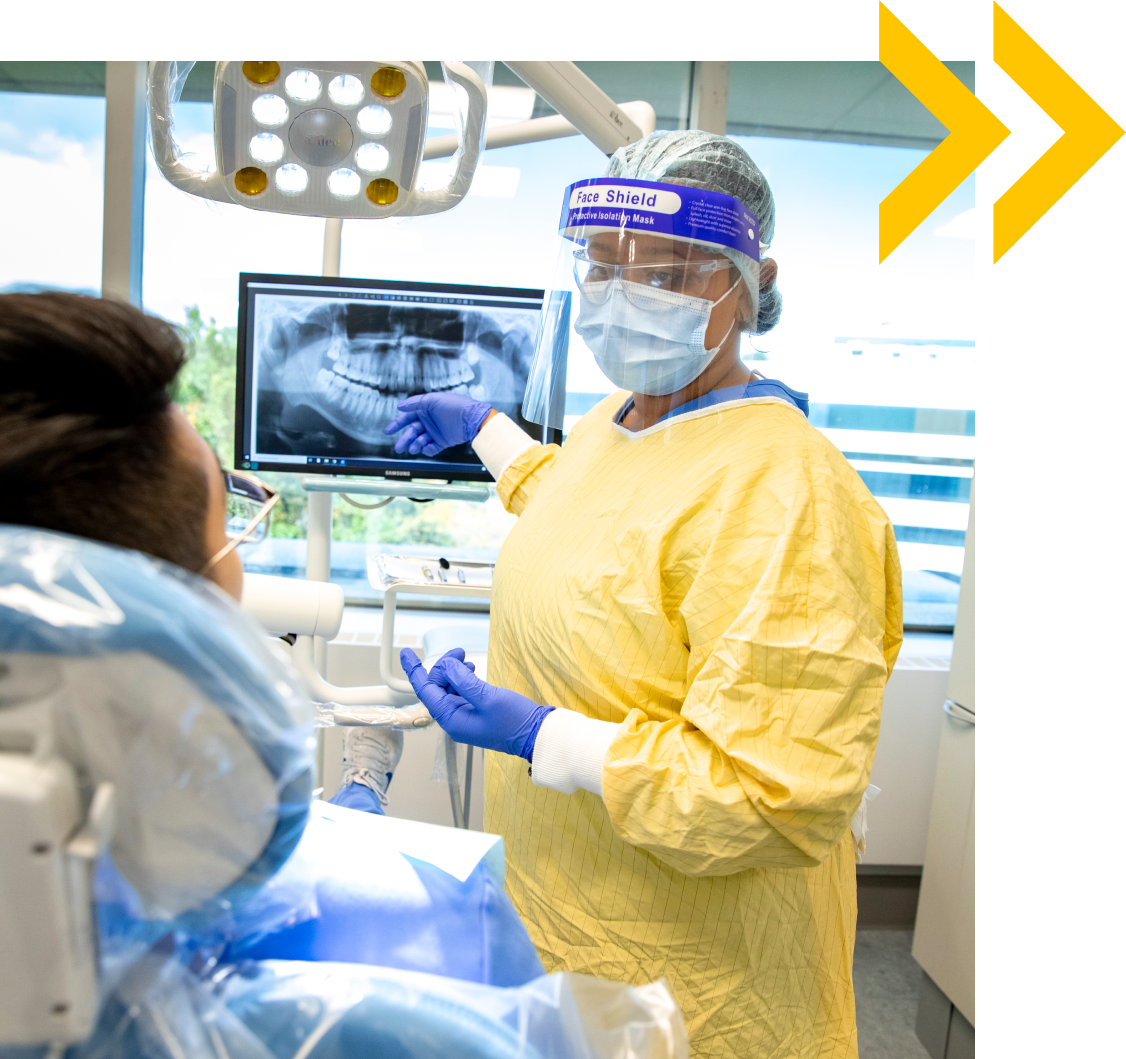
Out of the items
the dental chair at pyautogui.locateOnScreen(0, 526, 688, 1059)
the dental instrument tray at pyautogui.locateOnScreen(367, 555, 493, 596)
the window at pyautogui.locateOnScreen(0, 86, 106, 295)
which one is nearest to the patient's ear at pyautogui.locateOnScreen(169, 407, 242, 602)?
the dental chair at pyautogui.locateOnScreen(0, 526, 688, 1059)

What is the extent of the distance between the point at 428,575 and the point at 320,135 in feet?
2.92

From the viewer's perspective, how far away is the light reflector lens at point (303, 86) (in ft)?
3.20

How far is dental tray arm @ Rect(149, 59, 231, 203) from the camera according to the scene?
1010 mm

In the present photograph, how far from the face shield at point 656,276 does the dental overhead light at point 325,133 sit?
187mm

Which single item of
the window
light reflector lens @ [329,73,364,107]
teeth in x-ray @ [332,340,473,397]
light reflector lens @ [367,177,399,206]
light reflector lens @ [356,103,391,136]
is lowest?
teeth in x-ray @ [332,340,473,397]

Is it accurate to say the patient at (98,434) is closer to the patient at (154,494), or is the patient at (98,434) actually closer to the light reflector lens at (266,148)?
the patient at (154,494)

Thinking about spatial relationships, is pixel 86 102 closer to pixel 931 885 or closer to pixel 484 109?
pixel 484 109

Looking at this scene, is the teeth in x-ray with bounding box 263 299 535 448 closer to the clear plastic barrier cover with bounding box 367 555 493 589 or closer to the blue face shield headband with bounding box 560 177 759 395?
the clear plastic barrier cover with bounding box 367 555 493 589

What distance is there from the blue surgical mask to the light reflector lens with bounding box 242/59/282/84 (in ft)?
1.46

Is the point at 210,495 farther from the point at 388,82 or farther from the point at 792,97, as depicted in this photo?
the point at 792,97

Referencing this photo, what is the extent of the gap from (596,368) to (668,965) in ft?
2.56

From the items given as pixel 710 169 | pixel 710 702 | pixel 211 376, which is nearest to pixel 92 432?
pixel 710 702

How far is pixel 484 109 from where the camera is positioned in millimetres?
1073

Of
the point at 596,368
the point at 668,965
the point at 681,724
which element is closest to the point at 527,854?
the point at 668,965
